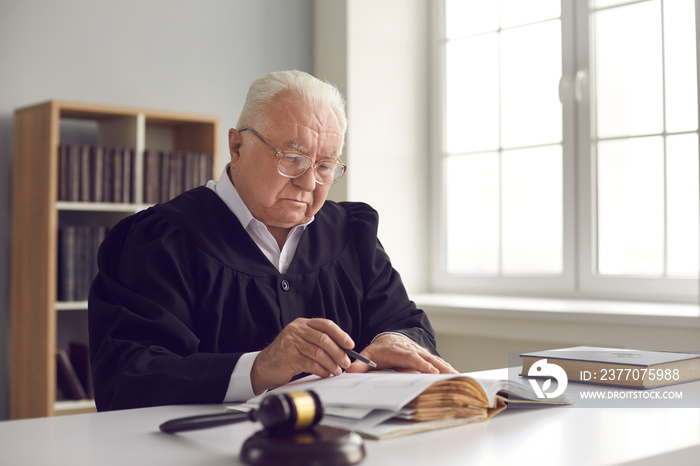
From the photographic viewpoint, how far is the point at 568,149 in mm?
3422

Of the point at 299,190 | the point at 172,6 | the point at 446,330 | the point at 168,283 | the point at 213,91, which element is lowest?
the point at 446,330

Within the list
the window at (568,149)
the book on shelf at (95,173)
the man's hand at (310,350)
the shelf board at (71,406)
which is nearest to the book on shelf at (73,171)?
the book on shelf at (95,173)

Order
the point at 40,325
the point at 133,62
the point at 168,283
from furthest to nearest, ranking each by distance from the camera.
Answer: the point at 133,62, the point at 40,325, the point at 168,283

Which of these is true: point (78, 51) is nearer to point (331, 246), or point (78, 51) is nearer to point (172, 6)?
point (172, 6)

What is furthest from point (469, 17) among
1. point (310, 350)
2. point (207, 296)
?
point (310, 350)

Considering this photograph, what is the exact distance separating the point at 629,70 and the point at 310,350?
98.7 inches

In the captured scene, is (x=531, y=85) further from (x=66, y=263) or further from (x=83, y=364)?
(x=83, y=364)

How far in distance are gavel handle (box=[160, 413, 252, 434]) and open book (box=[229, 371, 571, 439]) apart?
0.12 m

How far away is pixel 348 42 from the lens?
379cm

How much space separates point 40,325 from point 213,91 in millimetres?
1419

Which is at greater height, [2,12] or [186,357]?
[2,12]

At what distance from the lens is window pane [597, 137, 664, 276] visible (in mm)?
3178

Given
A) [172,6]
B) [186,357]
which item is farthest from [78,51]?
[186,357]

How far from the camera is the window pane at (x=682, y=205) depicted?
3055 millimetres
